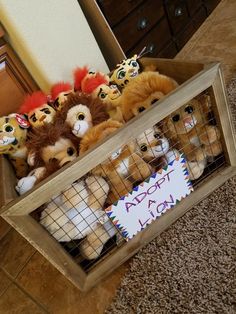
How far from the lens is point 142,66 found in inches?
38.3

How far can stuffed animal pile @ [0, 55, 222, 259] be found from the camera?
30.0 inches

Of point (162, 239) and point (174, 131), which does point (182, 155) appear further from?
point (162, 239)

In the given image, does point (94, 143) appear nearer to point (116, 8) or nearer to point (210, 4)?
point (116, 8)

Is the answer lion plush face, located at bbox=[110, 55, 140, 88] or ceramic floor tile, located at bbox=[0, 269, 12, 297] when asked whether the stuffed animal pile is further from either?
ceramic floor tile, located at bbox=[0, 269, 12, 297]

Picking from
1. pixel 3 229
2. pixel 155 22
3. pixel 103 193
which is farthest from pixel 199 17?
pixel 3 229

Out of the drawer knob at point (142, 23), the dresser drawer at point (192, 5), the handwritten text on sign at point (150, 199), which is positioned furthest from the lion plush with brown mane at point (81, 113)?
the dresser drawer at point (192, 5)

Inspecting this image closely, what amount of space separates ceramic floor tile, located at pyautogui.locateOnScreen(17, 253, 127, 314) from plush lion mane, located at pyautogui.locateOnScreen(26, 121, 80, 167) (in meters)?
0.32

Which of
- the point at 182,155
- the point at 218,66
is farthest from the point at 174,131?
the point at 218,66

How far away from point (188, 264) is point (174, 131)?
0.32 meters

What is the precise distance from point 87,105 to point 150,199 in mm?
295

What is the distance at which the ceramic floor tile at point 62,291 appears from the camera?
79cm

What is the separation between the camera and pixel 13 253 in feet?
3.36

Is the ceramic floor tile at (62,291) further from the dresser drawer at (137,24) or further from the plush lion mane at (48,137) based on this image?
the dresser drawer at (137,24)

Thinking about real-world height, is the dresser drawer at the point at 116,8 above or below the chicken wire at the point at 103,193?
above
